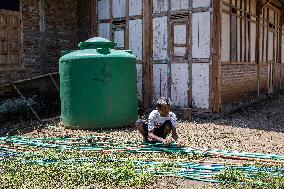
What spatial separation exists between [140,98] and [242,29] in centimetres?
403

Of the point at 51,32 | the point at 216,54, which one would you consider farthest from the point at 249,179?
the point at 51,32

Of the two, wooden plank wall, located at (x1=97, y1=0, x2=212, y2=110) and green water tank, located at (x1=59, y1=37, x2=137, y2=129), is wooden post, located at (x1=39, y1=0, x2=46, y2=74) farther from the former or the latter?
green water tank, located at (x1=59, y1=37, x2=137, y2=129)

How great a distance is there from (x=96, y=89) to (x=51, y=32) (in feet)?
14.4

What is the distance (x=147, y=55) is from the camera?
1112 cm

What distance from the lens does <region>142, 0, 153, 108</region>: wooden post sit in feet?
36.2

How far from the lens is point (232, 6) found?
10828 mm

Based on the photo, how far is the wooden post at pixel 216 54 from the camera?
9.75m

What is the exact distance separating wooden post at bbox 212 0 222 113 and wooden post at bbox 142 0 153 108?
2110mm

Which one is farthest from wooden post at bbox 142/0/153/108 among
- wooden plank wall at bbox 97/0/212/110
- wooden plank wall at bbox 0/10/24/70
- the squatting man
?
the squatting man

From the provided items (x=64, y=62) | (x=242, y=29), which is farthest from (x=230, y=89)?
(x=64, y=62)

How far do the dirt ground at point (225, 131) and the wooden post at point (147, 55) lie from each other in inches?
74.6

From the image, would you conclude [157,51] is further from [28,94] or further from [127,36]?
[28,94]

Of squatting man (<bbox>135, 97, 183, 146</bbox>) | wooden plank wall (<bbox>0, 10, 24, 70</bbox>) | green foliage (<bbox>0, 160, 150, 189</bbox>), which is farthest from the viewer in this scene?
wooden plank wall (<bbox>0, 10, 24, 70</bbox>)

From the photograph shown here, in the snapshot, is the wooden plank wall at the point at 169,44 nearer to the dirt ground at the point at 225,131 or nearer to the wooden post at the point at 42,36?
the dirt ground at the point at 225,131
